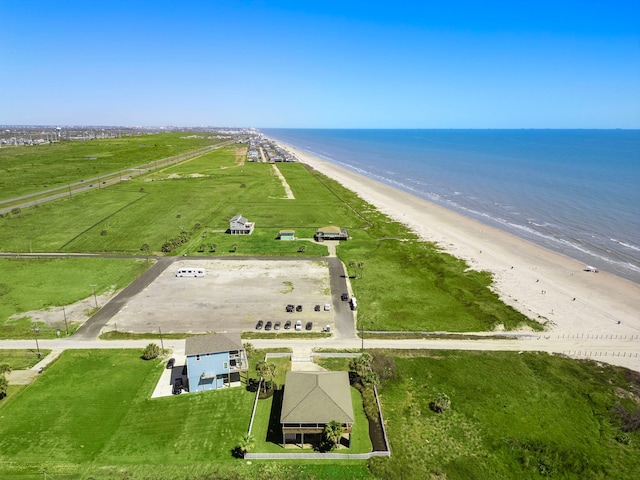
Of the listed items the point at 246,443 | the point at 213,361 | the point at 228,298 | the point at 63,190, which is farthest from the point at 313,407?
the point at 63,190

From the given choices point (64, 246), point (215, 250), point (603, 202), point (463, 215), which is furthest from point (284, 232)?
point (603, 202)

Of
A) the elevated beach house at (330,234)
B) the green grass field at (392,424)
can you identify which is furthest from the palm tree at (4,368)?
the elevated beach house at (330,234)

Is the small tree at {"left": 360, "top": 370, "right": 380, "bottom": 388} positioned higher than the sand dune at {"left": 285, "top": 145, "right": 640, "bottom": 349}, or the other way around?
the sand dune at {"left": 285, "top": 145, "right": 640, "bottom": 349}

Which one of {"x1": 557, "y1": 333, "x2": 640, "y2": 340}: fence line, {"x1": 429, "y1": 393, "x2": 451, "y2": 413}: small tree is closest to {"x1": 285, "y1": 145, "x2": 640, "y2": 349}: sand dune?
{"x1": 557, "y1": 333, "x2": 640, "y2": 340}: fence line

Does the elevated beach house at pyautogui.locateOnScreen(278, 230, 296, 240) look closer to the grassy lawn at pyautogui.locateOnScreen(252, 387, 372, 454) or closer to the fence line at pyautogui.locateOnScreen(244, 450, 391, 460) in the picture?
the grassy lawn at pyautogui.locateOnScreen(252, 387, 372, 454)

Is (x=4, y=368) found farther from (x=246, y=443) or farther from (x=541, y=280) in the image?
(x=541, y=280)
